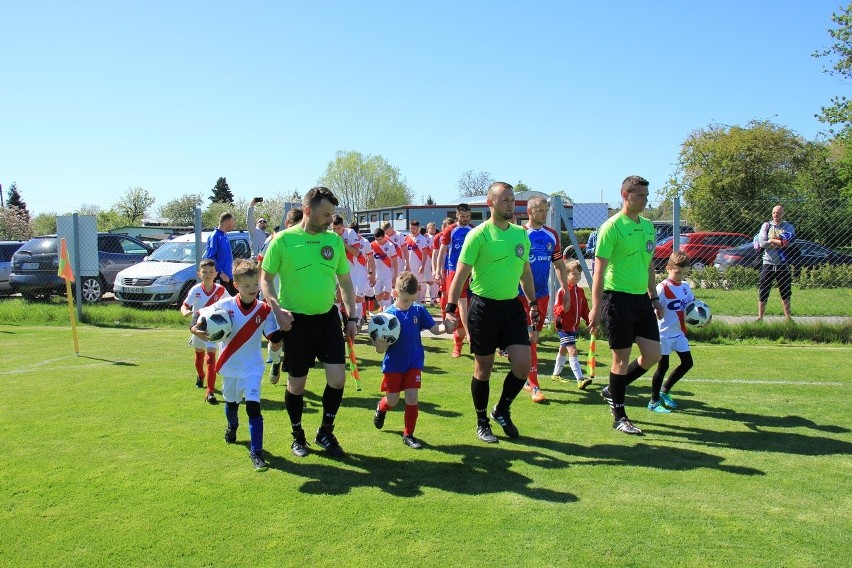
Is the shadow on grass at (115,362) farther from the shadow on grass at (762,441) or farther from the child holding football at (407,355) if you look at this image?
the shadow on grass at (762,441)

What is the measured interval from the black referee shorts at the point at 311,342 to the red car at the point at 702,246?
11.0 metres

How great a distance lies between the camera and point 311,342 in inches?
210

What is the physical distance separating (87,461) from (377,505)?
2481mm

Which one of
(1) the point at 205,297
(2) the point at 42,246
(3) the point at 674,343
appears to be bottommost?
(3) the point at 674,343

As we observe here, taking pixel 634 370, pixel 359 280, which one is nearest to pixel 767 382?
pixel 634 370

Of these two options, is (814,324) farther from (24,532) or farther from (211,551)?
(24,532)

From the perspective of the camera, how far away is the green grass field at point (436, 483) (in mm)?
3750

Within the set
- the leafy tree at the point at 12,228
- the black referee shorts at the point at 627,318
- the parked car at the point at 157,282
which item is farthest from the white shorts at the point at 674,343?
the leafy tree at the point at 12,228

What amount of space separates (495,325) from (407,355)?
2.59 feet

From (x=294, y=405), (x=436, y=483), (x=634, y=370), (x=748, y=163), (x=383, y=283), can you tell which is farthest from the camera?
(x=748, y=163)

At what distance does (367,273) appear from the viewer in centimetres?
1241

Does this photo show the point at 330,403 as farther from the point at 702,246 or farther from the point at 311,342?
the point at 702,246

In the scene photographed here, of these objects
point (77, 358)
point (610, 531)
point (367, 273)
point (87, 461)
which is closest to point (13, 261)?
point (77, 358)

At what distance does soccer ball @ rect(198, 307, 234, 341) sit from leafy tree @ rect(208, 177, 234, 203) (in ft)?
300
